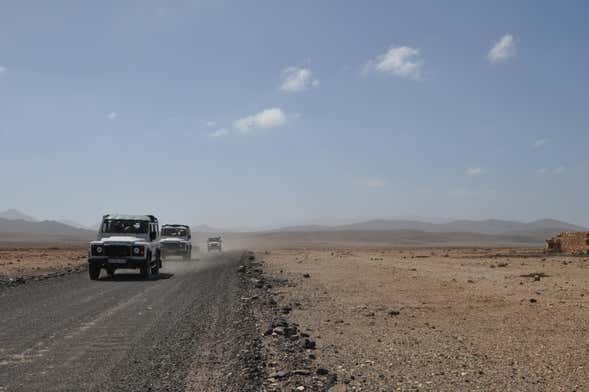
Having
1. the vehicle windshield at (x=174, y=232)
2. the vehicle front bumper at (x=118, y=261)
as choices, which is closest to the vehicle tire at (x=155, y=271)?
the vehicle front bumper at (x=118, y=261)

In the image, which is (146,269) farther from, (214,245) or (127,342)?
(214,245)

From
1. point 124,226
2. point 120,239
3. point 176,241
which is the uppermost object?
point 124,226

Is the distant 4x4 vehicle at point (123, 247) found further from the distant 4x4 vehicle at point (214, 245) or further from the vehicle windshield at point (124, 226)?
the distant 4x4 vehicle at point (214, 245)

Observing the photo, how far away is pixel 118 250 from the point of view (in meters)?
27.4

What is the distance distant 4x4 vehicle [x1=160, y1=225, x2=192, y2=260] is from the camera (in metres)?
47.1

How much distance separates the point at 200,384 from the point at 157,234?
23728 mm

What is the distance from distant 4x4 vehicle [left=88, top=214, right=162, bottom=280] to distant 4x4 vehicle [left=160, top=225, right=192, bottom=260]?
1753 centimetres

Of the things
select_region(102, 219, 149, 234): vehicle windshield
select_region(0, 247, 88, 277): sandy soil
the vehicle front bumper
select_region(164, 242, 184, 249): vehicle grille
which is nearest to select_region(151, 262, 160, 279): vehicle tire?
select_region(102, 219, 149, 234): vehicle windshield

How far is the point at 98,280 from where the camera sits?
26.7 metres

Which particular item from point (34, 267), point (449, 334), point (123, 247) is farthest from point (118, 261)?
point (449, 334)

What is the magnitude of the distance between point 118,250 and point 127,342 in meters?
17.1

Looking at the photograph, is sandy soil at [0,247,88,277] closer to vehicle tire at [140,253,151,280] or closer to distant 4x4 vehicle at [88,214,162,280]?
distant 4x4 vehicle at [88,214,162,280]

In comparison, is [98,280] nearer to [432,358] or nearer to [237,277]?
[237,277]

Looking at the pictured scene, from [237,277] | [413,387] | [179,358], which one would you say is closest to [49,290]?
[237,277]
